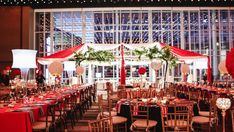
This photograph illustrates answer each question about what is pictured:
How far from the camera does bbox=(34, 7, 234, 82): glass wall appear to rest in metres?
18.2

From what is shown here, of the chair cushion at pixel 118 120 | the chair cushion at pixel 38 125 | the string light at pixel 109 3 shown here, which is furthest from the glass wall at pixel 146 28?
the chair cushion at pixel 38 125

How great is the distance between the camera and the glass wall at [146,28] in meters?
18.2

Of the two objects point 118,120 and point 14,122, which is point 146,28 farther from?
point 14,122

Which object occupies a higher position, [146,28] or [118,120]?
[146,28]

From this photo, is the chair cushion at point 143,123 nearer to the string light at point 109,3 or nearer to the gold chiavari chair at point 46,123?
the gold chiavari chair at point 46,123

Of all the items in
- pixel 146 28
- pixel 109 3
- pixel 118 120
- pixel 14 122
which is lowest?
pixel 118 120

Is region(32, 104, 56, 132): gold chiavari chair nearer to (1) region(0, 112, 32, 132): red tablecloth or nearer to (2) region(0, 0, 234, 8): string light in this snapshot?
(1) region(0, 112, 32, 132): red tablecloth

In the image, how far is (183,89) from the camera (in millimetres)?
11688

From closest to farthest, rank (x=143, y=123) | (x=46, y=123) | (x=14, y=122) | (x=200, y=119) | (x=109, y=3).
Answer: (x=14, y=122) → (x=46, y=123) → (x=143, y=123) → (x=200, y=119) → (x=109, y=3)

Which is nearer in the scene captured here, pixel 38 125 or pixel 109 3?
pixel 38 125

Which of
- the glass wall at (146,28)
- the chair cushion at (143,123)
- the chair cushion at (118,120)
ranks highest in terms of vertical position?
the glass wall at (146,28)

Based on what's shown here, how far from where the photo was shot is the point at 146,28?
725 inches

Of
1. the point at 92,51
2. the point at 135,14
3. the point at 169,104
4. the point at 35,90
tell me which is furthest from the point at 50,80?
the point at 169,104

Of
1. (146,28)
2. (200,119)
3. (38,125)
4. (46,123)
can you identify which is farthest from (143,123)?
(146,28)
